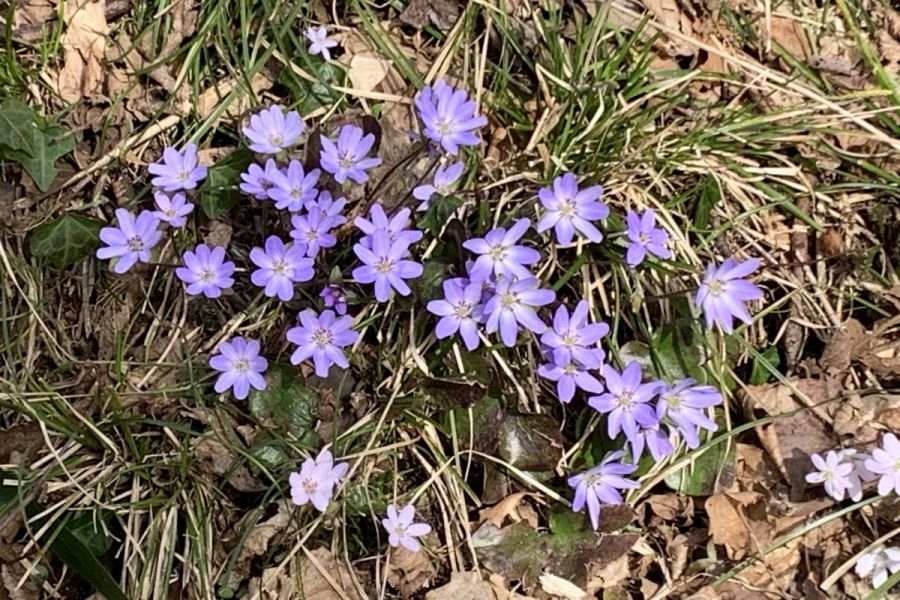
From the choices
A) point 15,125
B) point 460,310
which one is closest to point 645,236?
point 460,310

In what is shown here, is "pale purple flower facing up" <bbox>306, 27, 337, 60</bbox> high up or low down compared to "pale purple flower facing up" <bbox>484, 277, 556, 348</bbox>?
up

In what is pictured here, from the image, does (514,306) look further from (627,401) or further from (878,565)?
(878,565)

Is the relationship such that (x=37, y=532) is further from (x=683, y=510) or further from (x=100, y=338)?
(x=683, y=510)

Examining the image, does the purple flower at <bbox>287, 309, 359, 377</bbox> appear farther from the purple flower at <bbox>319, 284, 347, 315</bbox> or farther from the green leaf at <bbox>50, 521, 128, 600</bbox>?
the green leaf at <bbox>50, 521, 128, 600</bbox>

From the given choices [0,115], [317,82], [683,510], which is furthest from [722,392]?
[0,115]

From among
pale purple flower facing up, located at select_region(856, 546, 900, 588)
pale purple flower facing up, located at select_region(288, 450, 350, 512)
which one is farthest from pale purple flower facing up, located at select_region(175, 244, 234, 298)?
pale purple flower facing up, located at select_region(856, 546, 900, 588)

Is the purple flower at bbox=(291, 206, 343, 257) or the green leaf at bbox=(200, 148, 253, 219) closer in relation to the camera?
the purple flower at bbox=(291, 206, 343, 257)

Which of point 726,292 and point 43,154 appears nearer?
point 726,292
